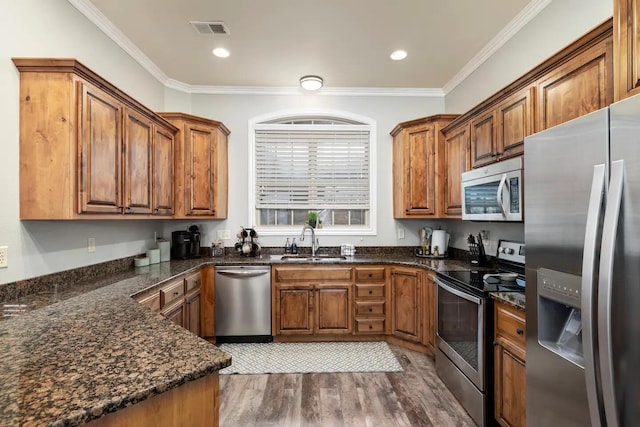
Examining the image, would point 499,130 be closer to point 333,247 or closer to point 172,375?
point 333,247

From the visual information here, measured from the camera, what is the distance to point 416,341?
10.6 ft

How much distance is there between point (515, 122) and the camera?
2.28m

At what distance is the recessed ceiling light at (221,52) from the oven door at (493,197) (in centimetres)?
262

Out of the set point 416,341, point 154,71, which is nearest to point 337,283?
point 416,341

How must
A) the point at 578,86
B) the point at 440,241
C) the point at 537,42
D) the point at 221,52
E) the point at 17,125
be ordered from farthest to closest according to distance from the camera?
the point at 440,241
the point at 221,52
the point at 537,42
the point at 17,125
the point at 578,86

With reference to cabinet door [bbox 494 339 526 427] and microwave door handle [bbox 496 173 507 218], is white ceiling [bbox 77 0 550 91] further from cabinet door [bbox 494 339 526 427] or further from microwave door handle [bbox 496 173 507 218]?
cabinet door [bbox 494 339 526 427]

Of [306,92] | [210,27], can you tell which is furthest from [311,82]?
[210,27]

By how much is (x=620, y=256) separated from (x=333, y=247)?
3.11m

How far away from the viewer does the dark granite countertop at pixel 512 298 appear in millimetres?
1714

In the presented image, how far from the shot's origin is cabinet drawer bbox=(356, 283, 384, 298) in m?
3.43

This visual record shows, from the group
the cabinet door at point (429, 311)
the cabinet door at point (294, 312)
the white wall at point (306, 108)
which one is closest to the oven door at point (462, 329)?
the cabinet door at point (429, 311)

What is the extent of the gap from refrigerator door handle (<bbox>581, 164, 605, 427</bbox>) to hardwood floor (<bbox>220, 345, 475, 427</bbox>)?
4.13 ft

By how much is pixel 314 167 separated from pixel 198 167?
1425 mm

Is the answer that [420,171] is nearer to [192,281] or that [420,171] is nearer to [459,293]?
[459,293]
